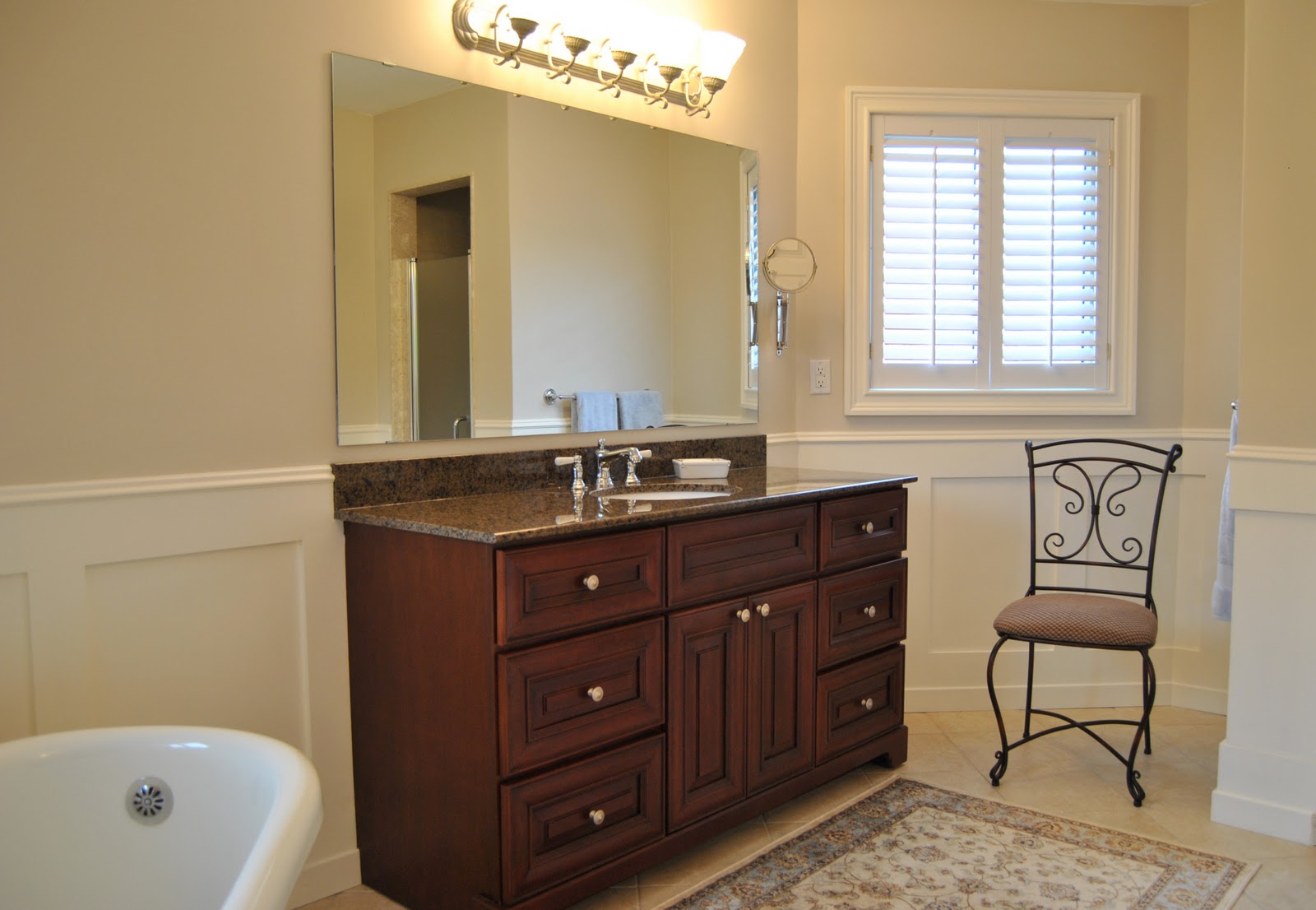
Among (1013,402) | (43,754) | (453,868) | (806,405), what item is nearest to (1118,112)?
(1013,402)

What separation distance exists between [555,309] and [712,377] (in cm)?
64

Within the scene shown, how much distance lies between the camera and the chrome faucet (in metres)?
2.69

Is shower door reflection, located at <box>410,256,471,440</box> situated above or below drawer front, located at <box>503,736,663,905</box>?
above

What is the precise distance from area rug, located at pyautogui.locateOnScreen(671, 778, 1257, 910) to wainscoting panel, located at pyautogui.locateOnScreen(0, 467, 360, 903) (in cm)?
90

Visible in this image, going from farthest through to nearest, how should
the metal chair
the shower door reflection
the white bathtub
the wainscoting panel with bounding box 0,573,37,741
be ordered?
1. the metal chair
2. the shower door reflection
3. the wainscoting panel with bounding box 0,573,37,741
4. the white bathtub

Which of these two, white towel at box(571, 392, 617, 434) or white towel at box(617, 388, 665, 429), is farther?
white towel at box(617, 388, 665, 429)

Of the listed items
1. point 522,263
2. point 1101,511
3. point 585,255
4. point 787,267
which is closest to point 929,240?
point 787,267

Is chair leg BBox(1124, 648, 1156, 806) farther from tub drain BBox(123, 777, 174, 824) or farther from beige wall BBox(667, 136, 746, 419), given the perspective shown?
tub drain BBox(123, 777, 174, 824)

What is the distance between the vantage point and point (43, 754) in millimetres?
1629

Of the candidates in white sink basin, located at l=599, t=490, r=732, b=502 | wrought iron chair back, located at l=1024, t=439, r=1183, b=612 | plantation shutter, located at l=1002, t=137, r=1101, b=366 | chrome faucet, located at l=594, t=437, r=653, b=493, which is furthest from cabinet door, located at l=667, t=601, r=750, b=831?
plantation shutter, located at l=1002, t=137, r=1101, b=366

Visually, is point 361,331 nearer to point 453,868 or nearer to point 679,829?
point 453,868

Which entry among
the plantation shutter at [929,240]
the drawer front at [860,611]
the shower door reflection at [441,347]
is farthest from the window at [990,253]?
the shower door reflection at [441,347]

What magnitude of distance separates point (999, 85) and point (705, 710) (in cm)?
232

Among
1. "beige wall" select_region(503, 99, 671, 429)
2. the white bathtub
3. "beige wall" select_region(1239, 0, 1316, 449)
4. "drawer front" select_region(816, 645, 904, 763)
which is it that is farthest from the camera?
"drawer front" select_region(816, 645, 904, 763)
